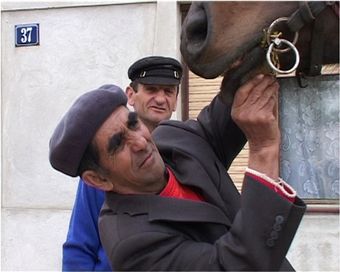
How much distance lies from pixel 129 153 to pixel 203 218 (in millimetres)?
204

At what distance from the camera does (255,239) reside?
3.96ft

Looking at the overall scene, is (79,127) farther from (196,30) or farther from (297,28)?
(297,28)

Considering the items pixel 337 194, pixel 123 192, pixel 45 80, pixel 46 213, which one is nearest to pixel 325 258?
pixel 337 194

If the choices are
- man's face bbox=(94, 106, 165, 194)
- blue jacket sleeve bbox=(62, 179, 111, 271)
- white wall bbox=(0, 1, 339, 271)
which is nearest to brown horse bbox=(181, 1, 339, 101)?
man's face bbox=(94, 106, 165, 194)

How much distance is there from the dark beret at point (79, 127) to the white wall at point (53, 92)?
2669 mm

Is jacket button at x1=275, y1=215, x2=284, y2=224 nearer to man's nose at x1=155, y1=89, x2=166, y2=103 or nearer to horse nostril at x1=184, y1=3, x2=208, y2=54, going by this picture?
horse nostril at x1=184, y1=3, x2=208, y2=54

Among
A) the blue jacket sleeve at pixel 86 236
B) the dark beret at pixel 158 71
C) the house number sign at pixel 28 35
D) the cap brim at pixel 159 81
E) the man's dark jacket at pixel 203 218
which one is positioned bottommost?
the blue jacket sleeve at pixel 86 236

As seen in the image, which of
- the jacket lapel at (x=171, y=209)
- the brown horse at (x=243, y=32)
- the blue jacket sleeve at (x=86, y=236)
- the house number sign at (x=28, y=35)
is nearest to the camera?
the brown horse at (x=243, y=32)

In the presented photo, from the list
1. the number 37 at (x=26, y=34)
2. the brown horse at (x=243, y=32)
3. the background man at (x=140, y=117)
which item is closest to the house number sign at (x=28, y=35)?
the number 37 at (x=26, y=34)

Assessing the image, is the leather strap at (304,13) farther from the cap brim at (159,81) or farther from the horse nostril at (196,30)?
the cap brim at (159,81)

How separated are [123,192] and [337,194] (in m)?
2.95

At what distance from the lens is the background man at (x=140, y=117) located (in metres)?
2.02

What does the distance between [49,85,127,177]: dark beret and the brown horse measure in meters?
0.22

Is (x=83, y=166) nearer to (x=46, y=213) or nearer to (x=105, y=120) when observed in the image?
(x=105, y=120)
